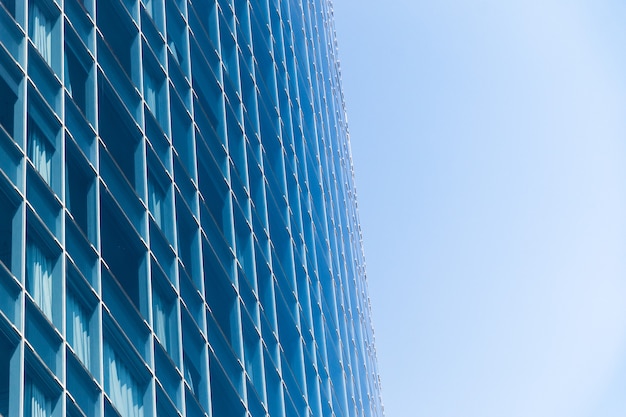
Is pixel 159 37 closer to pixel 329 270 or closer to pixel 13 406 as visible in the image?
pixel 13 406

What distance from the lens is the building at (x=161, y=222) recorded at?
2839 cm

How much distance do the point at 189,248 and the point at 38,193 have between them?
11.0m

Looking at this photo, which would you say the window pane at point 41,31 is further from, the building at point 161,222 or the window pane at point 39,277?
the window pane at point 39,277

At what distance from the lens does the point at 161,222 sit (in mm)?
36969

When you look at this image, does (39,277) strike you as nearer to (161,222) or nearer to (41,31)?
(41,31)

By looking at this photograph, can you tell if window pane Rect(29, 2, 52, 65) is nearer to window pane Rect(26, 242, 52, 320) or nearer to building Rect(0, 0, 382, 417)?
building Rect(0, 0, 382, 417)

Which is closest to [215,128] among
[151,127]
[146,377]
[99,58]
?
[151,127]

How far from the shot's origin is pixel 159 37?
42062 mm

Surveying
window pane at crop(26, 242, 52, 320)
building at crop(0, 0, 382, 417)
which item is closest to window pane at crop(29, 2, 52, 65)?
building at crop(0, 0, 382, 417)

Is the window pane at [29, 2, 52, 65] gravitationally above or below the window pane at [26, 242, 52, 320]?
above

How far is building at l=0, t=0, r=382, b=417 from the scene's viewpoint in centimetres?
2839

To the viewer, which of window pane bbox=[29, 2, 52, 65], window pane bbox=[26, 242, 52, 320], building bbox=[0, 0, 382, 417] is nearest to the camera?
window pane bbox=[26, 242, 52, 320]

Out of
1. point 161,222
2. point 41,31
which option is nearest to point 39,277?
point 41,31

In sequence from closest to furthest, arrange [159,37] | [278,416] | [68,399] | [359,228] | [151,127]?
1. [68,399]
2. [151,127]
3. [159,37]
4. [278,416]
5. [359,228]
